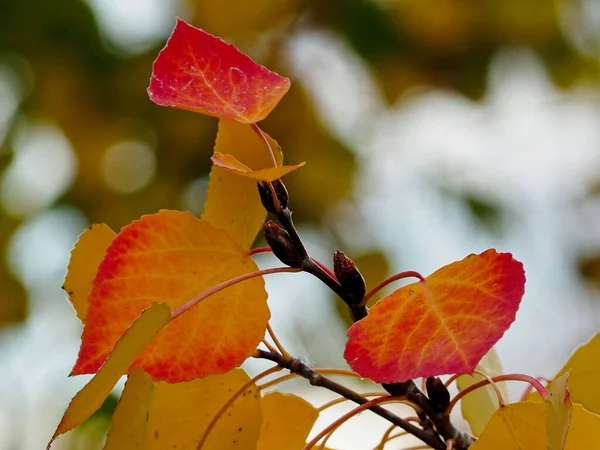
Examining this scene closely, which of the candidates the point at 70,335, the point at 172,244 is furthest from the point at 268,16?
the point at 172,244

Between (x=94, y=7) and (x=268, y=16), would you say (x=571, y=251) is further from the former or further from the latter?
(x=94, y=7)

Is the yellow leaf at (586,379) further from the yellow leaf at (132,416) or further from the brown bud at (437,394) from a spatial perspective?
the yellow leaf at (132,416)

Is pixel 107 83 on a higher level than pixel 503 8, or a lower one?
lower

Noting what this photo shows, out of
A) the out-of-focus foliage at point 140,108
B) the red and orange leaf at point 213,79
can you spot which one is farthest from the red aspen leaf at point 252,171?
the out-of-focus foliage at point 140,108

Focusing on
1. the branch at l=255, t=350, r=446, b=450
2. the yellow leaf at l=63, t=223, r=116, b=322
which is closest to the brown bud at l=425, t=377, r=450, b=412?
the branch at l=255, t=350, r=446, b=450

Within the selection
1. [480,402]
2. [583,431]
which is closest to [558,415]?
[583,431]

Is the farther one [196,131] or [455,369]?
[196,131]

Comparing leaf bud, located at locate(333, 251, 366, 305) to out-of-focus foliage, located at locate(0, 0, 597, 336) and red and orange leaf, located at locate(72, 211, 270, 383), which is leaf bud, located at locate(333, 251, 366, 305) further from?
out-of-focus foliage, located at locate(0, 0, 597, 336)
